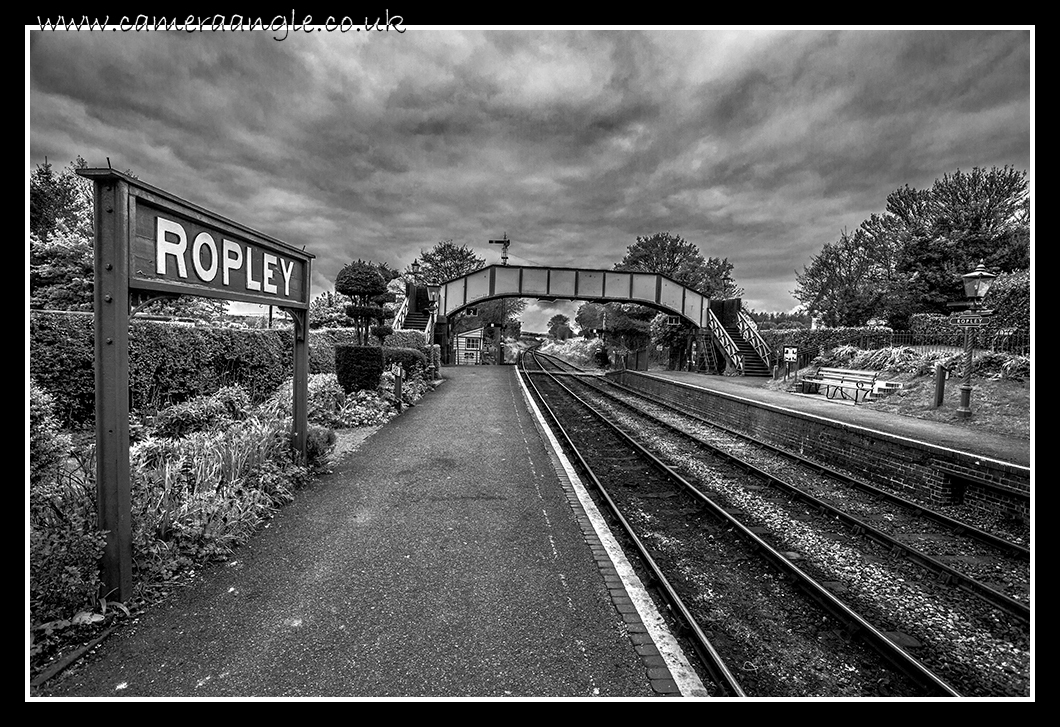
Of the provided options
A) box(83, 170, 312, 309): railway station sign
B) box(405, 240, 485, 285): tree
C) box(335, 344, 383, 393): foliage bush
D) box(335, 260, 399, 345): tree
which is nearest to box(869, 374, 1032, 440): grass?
box(83, 170, 312, 309): railway station sign

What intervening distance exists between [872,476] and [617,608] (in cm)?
709

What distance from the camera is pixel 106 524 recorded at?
10.6ft

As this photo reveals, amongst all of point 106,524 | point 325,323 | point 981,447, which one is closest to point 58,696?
point 106,524

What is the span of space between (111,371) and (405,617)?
271 cm

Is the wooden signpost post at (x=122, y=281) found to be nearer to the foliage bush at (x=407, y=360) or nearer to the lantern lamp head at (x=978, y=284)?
the foliage bush at (x=407, y=360)

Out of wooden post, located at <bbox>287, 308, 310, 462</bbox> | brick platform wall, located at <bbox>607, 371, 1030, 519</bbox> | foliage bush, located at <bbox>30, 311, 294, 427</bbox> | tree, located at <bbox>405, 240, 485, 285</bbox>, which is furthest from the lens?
tree, located at <bbox>405, 240, 485, 285</bbox>

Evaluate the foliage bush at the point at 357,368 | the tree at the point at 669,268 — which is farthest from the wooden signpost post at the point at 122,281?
the tree at the point at 669,268

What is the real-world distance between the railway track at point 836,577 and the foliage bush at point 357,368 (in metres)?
6.93

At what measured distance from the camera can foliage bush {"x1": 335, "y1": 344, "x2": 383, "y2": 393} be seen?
12258mm

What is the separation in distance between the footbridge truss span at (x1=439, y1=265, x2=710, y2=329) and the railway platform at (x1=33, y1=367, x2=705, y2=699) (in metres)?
22.3

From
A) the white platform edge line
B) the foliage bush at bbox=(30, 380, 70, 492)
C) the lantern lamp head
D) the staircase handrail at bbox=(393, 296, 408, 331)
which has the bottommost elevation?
the white platform edge line

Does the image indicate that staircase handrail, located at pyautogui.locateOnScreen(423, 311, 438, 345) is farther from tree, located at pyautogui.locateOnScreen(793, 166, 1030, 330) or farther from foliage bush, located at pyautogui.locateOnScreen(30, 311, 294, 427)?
tree, located at pyautogui.locateOnScreen(793, 166, 1030, 330)

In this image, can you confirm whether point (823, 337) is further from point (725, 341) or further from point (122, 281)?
point (122, 281)

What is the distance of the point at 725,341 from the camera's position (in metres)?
25.3
